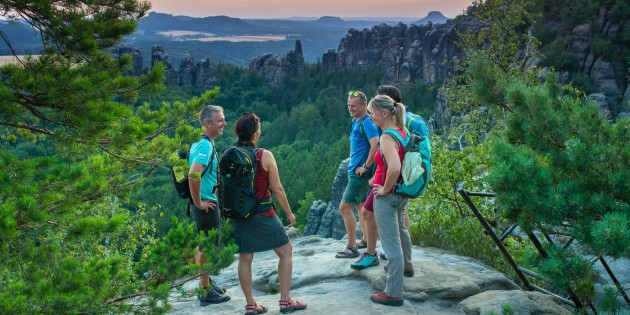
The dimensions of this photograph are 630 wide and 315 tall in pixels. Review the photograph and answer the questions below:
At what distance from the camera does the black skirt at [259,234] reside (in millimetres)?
5645

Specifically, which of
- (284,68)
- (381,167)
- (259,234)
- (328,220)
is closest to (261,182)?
(259,234)

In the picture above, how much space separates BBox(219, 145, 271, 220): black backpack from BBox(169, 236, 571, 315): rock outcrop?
1.15 m

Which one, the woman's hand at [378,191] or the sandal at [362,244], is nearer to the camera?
the woman's hand at [378,191]

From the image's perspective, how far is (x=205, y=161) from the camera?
5.92 m

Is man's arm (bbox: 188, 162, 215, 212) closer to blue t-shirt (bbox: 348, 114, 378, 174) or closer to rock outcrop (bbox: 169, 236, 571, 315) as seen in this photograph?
rock outcrop (bbox: 169, 236, 571, 315)

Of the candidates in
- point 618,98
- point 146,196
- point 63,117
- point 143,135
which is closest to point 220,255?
point 143,135

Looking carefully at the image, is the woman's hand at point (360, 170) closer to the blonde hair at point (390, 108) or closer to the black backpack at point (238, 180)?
the blonde hair at point (390, 108)

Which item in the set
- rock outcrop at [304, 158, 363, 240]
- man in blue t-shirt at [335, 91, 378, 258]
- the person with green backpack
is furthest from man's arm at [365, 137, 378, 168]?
rock outcrop at [304, 158, 363, 240]

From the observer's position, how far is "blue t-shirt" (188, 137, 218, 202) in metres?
5.93

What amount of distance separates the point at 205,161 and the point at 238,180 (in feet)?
1.83

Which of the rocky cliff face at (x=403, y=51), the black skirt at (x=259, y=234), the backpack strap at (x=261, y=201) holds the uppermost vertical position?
the backpack strap at (x=261, y=201)

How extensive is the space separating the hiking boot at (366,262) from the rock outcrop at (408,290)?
0.05 metres

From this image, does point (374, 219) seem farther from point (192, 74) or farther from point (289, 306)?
point (192, 74)

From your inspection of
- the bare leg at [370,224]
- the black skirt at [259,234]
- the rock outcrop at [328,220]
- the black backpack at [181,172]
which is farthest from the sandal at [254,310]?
the rock outcrop at [328,220]
